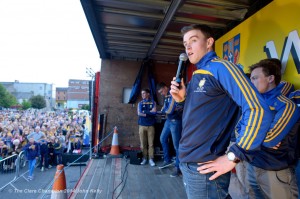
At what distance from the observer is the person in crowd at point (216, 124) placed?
1.38m

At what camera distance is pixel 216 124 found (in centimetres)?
154

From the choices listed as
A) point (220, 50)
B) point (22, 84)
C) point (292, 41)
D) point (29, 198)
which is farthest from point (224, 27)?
point (22, 84)

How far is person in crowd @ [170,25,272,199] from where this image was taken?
138 cm

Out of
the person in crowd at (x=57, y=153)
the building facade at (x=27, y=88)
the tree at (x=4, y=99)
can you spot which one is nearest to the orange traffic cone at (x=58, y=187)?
the person in crowd at (x=57, y=153)

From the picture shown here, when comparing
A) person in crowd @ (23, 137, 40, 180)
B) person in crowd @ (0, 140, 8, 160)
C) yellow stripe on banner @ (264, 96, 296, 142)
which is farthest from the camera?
person in crowd @ (0, 140, 8, 160)

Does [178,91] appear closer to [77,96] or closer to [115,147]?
[115,147]

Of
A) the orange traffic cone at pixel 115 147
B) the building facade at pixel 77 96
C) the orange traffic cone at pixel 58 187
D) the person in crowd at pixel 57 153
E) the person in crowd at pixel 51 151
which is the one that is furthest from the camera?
the building facade at pixel 77 96

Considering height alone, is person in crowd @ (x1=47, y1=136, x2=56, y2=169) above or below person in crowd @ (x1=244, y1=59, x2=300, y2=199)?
below

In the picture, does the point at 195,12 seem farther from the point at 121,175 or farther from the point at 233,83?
the point at 121,175

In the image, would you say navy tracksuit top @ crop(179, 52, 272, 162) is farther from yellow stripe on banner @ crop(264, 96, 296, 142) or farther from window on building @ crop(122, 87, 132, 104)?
window on building @ crop(122, 87, 132, 104)

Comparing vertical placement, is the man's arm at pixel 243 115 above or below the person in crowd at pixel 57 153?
above

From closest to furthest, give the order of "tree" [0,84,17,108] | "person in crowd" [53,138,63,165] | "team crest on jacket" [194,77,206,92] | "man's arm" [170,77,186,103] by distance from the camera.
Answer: "team crest on jacket" [194,77,206,92] → "man's arm" [170,77,186,103] → "person in crowd" [53,138,63,165] → "tree" [0,84,17,108]

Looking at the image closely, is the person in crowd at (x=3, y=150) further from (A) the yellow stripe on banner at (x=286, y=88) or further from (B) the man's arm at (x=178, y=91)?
(A) the yellow stripe on banner at (x=286, y=88)

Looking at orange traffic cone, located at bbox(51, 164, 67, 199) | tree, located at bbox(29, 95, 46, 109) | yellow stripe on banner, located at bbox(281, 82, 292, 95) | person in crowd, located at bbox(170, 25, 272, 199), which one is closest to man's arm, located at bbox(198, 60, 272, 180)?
person in crowd, located at bbox(170, 25, 272, 199)
